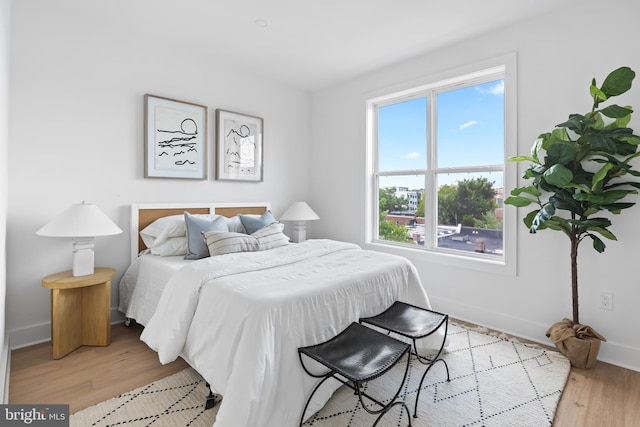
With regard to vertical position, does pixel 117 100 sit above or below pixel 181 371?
above

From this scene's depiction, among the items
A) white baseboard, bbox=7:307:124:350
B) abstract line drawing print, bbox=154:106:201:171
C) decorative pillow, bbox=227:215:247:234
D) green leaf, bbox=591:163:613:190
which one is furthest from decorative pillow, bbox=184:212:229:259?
green leaf, bbox=591:163:613:190

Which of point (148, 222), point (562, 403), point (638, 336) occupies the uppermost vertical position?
point (148, 222)

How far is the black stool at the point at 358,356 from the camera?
57.1 inches

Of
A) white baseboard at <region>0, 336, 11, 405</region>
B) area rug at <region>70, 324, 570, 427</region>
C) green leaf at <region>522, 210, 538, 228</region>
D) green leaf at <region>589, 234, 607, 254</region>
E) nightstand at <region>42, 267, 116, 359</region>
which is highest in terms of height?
green leaf at <region>522, 210, 538, 228</region>

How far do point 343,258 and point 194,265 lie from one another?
110 centimetres

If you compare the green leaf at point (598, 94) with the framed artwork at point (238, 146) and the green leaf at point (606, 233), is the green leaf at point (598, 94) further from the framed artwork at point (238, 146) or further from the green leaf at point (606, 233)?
the framed artwork at point (238, 146)

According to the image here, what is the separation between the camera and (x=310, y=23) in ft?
9.14

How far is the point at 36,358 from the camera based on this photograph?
232 centimetres

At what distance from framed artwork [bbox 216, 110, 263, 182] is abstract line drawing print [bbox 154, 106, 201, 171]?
0.29m

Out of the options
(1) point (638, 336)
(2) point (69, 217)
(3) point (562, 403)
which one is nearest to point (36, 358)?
(2) point (69, 217)

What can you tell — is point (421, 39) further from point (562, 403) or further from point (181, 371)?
point (181, 371)

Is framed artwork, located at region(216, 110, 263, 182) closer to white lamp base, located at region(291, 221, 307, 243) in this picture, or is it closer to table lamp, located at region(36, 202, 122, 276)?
white lamp base, located at region(291, 221, 307, 243)

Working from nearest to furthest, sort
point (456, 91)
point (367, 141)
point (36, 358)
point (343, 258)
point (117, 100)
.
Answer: point (36, 358) → point (343, 258) → point (117, 100) → point (456, 91) → point (367, 141)

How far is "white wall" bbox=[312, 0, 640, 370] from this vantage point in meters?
2.30
